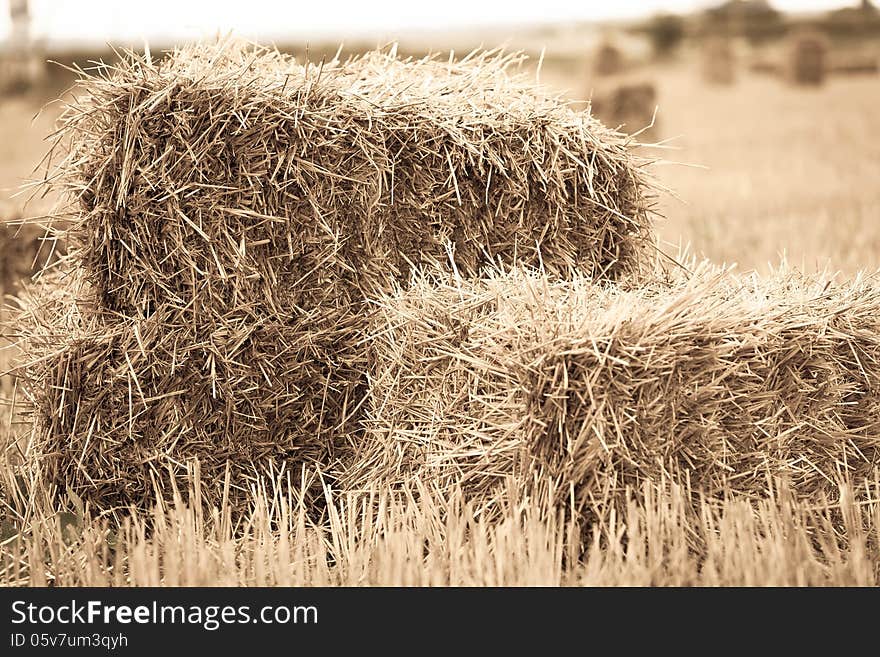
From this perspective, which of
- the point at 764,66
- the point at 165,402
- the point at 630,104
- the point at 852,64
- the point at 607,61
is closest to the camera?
the point at 165,402

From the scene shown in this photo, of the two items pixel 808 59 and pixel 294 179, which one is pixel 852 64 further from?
pixel 294 179

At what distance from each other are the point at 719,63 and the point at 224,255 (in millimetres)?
16400

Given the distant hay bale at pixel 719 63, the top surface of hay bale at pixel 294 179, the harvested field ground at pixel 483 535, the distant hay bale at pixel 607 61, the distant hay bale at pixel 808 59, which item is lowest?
the harvested field ground at pixel 483 535

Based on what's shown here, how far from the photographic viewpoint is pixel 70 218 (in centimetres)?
415

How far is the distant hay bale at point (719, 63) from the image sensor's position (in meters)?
18.5

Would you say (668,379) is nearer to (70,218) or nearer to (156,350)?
(156,350)

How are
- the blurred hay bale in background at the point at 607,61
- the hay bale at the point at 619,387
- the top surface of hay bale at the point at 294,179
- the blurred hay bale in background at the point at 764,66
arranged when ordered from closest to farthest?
the hay bale at the point at 619,387 < the top surface of hay bale at the point at 294,179 < the blurred hay bale in background at the point at 607,61 < the blurred hay bale in background at the point at 764,66

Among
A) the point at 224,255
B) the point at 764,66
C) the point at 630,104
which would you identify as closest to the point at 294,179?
the point at 224,255

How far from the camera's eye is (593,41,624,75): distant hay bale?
14.3m

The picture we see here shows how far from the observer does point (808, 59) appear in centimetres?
1792

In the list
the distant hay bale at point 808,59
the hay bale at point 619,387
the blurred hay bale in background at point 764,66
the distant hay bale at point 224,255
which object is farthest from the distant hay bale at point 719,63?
the distant hay bale at point 224,255

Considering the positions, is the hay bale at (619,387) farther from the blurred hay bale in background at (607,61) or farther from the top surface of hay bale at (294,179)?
the blurred hay bale in background at (607,61)

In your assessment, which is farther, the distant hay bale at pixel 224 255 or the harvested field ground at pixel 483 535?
the distant hay bale at pixel 224 255

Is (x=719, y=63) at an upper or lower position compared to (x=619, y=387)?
upper
